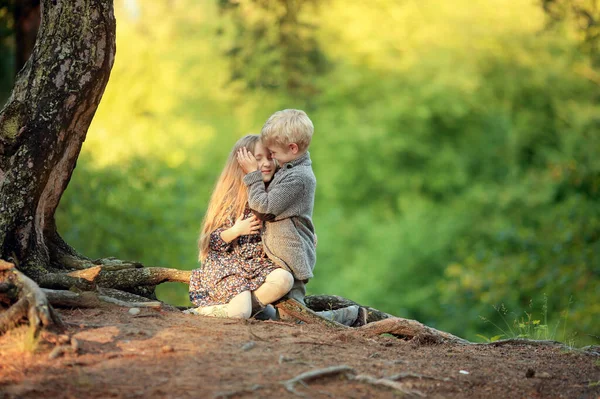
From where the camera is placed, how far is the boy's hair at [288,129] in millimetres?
5871

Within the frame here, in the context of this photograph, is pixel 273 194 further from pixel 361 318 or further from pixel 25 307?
pixel 25 307

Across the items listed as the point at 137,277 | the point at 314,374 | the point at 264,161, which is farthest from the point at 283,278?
the point at 314,374

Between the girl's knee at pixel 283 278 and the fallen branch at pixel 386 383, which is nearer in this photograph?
the fallen branch at pixel 386 383

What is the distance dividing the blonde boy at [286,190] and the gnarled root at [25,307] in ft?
5.44

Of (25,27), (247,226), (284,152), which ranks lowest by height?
(247,226)

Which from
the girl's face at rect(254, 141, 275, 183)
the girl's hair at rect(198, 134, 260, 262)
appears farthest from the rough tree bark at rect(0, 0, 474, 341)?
the girl's face at rect(254, 141, 275, 183)

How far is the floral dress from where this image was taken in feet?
19.6

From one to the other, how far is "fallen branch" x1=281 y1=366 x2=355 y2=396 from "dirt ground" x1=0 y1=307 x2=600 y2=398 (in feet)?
0.04

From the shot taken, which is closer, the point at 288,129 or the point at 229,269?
the point at 288,129

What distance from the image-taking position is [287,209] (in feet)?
19.4

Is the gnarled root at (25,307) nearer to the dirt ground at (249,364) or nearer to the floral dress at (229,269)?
the dirt ground at (249,364)

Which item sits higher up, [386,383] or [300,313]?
[300,313]

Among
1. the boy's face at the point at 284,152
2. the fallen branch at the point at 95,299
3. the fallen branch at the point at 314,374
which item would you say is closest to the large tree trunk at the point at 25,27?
the fallen branch at the point at 95,299

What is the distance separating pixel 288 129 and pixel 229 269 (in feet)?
3.64
